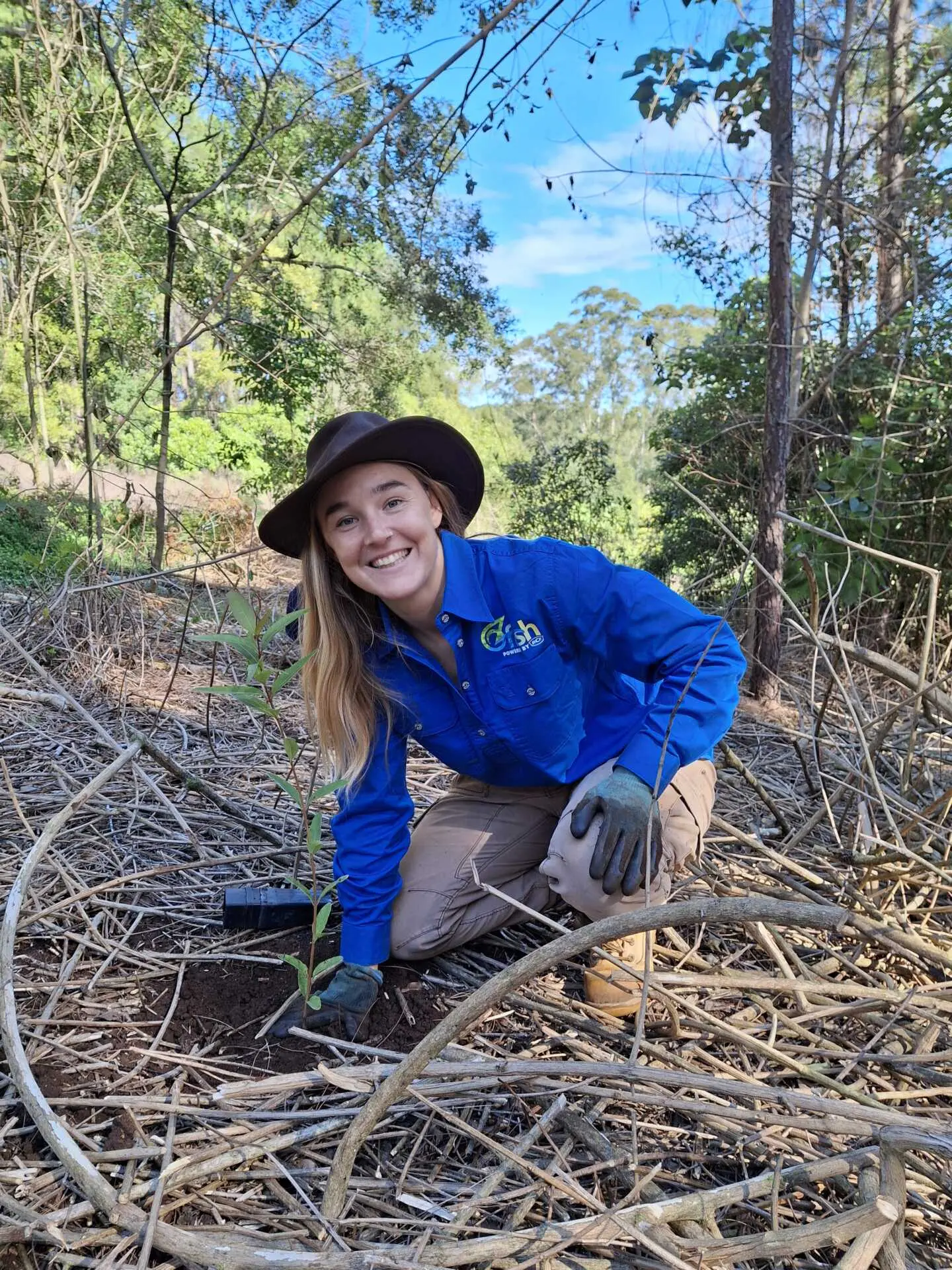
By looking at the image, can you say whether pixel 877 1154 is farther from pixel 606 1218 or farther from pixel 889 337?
pixel 889 337

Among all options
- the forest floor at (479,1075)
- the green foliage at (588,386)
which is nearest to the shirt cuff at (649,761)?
the forest floor at (479,1075)

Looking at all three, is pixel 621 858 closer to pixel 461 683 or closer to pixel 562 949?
pixel 461 683

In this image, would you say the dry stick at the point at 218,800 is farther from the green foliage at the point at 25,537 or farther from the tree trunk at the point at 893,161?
the tree trunk at the point at 893,161

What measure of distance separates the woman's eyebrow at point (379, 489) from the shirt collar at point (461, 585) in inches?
6.8

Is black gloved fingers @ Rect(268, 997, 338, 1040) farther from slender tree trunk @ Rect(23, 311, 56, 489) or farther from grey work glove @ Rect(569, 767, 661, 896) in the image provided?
slender tree trunk @ Rect(23, 311, 56, 489)

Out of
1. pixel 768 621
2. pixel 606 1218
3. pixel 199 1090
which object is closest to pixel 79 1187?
pixel 199 1090

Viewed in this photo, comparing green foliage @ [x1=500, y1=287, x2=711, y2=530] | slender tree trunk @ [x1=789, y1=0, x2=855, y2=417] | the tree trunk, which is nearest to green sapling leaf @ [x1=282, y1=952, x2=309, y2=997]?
slender tree trunk @ [x1=789, y1=0, x2=855, y2=417]

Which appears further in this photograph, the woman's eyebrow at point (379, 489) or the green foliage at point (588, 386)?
the green foliage at point (588, 386)

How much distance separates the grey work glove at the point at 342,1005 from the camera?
5.34 feet

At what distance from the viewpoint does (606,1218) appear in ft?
3.43

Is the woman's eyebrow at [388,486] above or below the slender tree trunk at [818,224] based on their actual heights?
below

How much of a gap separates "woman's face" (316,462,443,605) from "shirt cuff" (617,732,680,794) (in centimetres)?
62

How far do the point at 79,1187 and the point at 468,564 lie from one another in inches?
53.6

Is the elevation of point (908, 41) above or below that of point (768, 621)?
above
